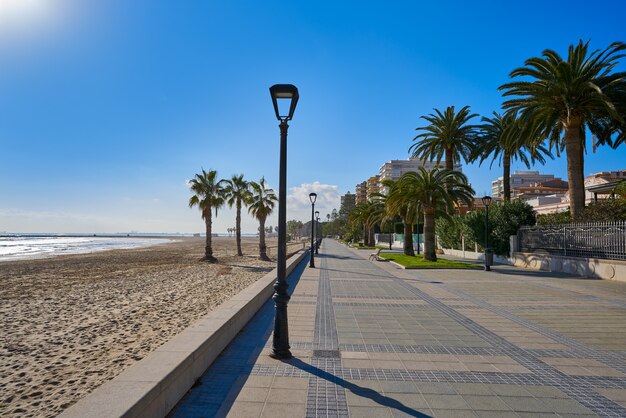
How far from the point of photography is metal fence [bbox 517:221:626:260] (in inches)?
575

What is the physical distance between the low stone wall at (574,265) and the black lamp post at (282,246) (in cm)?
1498

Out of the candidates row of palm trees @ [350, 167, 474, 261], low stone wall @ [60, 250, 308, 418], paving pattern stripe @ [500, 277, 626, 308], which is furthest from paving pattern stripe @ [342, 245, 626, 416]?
row of palm trees @ [350, 167, 474, 261]

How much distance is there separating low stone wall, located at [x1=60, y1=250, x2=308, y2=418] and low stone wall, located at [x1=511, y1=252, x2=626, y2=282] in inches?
608

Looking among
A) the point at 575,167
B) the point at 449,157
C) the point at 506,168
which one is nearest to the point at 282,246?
the point at 575,167

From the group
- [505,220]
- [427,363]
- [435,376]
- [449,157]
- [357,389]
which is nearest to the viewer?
[357,389]

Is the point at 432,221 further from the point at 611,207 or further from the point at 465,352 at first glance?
the point at 465,352

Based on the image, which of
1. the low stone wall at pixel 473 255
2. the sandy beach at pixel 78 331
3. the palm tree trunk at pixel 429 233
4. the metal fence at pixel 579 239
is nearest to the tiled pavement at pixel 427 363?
the sandy beach at pixel 78 331

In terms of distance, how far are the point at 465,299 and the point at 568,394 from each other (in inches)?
244

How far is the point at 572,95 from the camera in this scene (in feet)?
Answer: 61.7

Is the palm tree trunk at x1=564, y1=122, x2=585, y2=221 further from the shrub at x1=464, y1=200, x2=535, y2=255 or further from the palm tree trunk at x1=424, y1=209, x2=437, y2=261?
the palm tree trunk at x1=424, y1=209, x2=437, y2=261

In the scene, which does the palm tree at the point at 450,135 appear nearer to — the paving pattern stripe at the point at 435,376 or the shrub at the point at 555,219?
the shrub at the point at 555,219

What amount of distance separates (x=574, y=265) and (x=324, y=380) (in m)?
17.0

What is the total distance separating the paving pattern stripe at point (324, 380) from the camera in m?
3.69

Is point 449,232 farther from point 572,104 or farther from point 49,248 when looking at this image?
point 49,248
